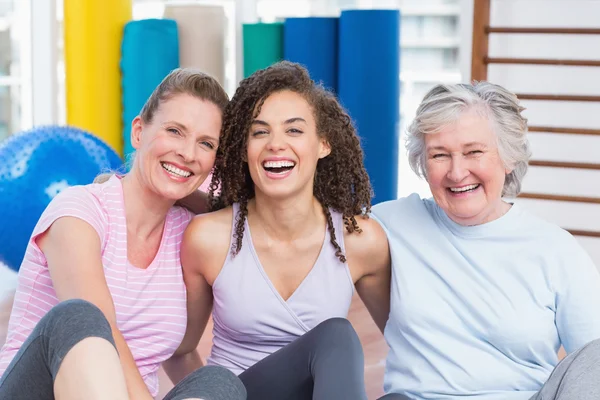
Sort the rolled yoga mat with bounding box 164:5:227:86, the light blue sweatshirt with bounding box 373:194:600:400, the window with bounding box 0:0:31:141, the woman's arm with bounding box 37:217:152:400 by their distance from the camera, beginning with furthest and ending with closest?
the window with bounding box 0:0:31:141 < the rolled yoga mat with bounding box 164:5:227:86 < the light blue sweatshirt with bounding box 373:194:600:400 < the woman's arm with bounding box 37:217:152:400

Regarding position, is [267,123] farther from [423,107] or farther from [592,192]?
[592,192]

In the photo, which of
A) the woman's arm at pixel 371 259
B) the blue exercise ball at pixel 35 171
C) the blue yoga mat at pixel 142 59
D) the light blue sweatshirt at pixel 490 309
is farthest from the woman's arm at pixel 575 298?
the blue yoga mat at pixel 142 59

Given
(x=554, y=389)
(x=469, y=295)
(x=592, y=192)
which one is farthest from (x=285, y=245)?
(x=592, y=192)

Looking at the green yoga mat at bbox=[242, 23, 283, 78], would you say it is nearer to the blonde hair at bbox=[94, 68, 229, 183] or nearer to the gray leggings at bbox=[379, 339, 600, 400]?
the blonde hair at bbox=[94, 68, 229, 183]

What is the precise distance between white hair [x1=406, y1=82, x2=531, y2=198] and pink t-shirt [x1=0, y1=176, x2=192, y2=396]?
2.16 ft

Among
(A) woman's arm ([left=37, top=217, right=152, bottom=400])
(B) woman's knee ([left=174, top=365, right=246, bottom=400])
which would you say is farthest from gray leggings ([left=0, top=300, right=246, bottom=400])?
(A) woman's arm ([left=37, top=217, right=152, bottom=400])

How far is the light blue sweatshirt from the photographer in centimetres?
171

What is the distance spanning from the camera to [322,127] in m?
1.96

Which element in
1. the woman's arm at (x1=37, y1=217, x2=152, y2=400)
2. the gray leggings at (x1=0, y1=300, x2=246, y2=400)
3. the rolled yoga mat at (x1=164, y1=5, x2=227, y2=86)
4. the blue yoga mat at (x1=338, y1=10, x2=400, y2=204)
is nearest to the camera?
the gray leggings at (x1=0, y1=300, x2=246, y2=400)

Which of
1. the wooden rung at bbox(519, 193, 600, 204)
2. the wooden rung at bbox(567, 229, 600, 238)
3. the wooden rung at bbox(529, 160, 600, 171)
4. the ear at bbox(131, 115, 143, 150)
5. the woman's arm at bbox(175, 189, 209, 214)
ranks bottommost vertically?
the wooden rung at bbox(567, 229, 600, 238)

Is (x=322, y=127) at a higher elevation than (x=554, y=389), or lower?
higher

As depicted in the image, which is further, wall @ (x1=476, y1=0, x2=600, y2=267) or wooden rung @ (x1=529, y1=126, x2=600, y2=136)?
wall @ (x1=476, y1=0, x2=600, y2=267)

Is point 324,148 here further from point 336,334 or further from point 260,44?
point 260,44

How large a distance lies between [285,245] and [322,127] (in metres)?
0.30
